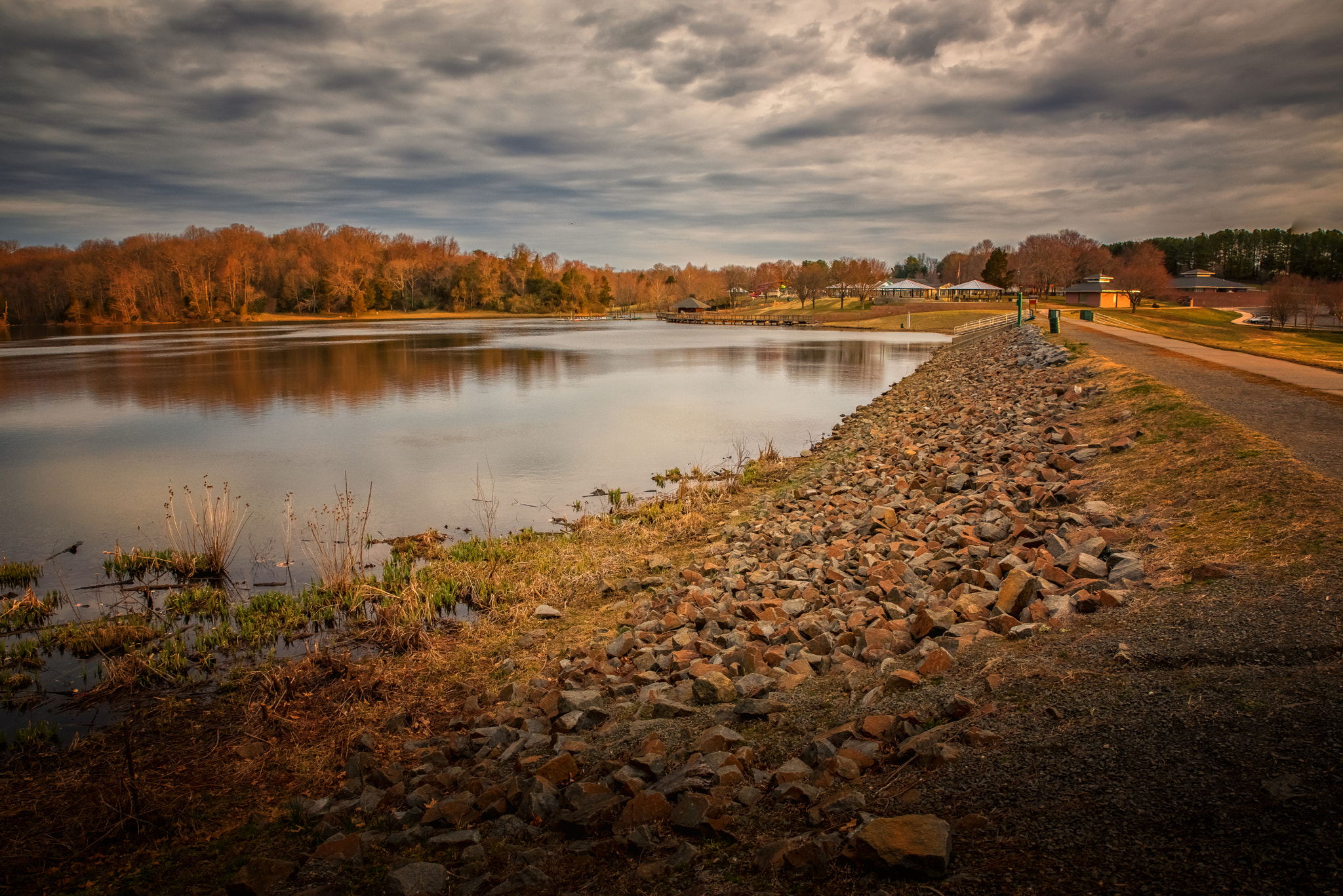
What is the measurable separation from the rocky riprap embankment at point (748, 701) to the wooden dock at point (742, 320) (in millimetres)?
93785

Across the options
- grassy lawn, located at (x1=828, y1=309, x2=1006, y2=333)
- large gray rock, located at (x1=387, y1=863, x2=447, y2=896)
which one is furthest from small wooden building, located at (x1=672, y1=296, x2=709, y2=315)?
large gray rock, located at (x1=387, y1=863, x2=447, y2=896)

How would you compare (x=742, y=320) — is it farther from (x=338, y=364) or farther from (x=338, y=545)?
(x=338, y=545)

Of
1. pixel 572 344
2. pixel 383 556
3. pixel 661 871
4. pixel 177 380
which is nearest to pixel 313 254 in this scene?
pixel 572 344

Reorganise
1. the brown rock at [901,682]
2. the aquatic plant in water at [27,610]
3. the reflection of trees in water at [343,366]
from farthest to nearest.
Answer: the reflection of trees in water at [343,366]
the aquatic plant in water at [27,610]
the brown rock at [901,682]

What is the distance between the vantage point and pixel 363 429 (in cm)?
2275

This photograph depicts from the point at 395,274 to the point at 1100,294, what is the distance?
367ft

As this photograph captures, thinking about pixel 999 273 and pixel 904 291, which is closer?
pixel 999 273

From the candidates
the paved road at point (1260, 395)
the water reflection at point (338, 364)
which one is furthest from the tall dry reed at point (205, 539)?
the water reflection at point (338, 364)

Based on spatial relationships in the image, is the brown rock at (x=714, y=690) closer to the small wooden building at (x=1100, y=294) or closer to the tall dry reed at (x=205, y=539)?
the tall dry reed at (x=205, y=539)

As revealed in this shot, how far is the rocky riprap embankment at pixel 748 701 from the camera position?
12.7 feet

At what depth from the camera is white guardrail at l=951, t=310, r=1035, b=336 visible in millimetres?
57219

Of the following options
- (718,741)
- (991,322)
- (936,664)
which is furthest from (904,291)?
(718,741)

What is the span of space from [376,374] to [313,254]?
4488 inches

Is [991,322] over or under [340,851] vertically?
over
